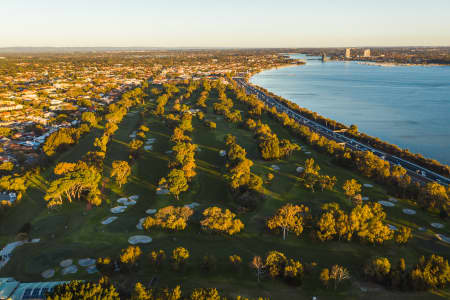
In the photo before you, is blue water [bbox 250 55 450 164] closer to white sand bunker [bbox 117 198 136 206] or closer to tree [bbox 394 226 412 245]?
tree [bbox 394 226 412 245]

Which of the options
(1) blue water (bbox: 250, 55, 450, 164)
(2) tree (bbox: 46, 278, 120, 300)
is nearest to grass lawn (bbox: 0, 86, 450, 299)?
(2) tree (bbox: 46, 278, 120, 300)

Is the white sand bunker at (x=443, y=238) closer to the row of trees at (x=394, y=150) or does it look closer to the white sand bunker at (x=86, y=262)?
the row of trees at (x=394, y=150)

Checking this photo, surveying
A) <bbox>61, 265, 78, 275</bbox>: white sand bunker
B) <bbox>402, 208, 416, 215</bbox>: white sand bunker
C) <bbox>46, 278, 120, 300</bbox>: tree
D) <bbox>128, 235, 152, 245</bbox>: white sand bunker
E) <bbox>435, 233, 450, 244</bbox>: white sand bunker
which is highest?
<bbox>46, 278, 120, 300</bbox>: tree

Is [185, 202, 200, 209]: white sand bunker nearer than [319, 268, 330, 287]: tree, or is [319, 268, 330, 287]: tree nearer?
[319, 268, 330, 287]: tree

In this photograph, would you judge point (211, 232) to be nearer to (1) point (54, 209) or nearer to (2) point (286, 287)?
(2) point (286, 287)

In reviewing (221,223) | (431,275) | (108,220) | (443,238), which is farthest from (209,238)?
(443,238)

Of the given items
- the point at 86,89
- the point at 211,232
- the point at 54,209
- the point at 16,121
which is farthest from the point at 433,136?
the point at 86,89

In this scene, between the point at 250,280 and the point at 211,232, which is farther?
the point at 211,232

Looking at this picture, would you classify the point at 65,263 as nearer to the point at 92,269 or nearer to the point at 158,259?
the point at 92,269
